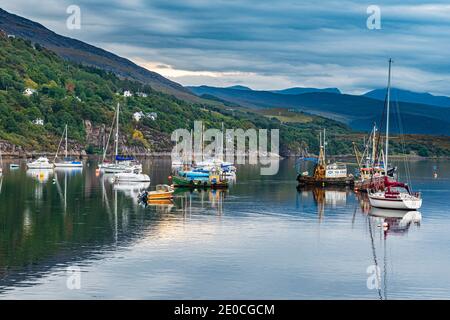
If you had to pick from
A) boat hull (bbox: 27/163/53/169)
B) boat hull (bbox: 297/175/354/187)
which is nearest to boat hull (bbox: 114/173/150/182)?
boat hull (bbox: 297/175/354/187)

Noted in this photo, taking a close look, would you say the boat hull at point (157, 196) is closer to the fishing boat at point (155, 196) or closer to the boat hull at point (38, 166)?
the fishing boat at point (155, 196)

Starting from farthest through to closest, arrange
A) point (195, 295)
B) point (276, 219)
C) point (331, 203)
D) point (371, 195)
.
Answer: point (331, 203) → point (371, 195) → point (276, 219) → point (195, 295)

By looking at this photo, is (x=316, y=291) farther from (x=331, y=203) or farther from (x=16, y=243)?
(x=331, y=203)

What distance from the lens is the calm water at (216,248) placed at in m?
45.9

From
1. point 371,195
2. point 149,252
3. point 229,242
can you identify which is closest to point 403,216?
point 371,195

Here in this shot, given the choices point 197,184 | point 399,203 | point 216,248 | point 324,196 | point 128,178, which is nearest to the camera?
point 216,248

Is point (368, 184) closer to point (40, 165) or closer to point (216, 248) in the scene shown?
point (216, 248)

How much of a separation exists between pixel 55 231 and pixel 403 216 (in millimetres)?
35991

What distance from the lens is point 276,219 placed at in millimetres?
79438

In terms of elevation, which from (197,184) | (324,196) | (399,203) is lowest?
(324,196)

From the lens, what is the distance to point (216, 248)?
59594mm

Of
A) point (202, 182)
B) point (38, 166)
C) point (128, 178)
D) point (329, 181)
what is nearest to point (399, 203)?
point (202, 182)

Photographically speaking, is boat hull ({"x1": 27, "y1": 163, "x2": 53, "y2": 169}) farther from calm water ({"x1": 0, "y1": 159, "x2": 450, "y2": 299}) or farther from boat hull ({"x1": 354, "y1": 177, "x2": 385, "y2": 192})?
boat hull ({"x1": 354, "y1": 177, "x2": 385, "y2": 192})
